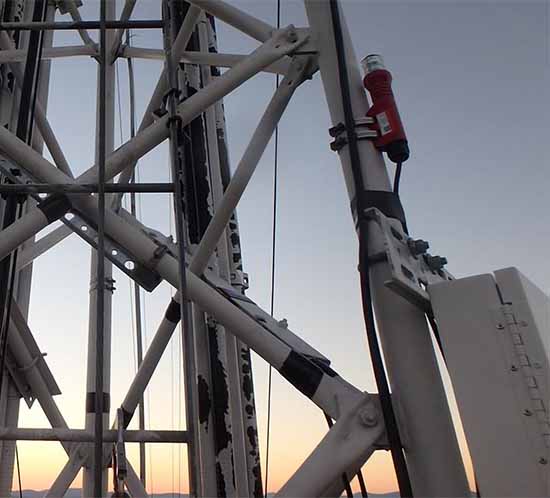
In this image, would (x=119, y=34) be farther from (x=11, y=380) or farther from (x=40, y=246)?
(x=11, y=380)

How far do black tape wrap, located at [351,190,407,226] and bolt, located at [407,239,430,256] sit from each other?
0.30ft

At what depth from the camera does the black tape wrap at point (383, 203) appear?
6.68ft

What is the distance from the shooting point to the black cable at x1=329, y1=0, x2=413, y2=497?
171 centimetres

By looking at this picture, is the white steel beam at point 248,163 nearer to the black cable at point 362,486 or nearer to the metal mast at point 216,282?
the metal mast at point 216,282

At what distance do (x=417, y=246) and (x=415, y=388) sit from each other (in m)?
0.51

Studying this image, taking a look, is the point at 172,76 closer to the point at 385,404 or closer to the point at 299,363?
the point at 299,363

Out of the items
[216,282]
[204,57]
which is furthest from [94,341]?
[204,57]

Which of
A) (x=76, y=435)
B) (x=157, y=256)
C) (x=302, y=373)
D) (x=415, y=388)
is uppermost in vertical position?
(x=157, y=256)

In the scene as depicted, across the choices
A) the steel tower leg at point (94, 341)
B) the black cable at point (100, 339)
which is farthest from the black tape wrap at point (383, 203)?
the steel tower leg at point (94, 341)

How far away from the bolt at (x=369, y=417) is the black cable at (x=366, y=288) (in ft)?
0.12

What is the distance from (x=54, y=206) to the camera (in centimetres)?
215

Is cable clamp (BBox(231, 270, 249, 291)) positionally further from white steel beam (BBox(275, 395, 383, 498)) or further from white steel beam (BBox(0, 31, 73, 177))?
white steel beam (BBox(275, 395, 383, 498))

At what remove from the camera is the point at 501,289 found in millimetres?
1731

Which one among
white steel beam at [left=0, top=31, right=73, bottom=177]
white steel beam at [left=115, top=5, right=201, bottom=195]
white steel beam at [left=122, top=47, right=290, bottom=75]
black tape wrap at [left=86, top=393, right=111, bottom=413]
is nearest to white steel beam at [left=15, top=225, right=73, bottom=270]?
white steel beam at [left=0, top=31, right=73, bottom=177]
